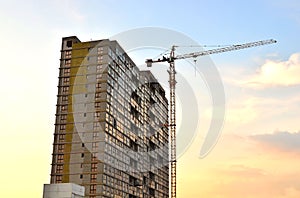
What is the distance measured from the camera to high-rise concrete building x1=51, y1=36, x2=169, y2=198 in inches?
5148

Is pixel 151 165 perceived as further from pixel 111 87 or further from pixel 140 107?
pixel 111 87

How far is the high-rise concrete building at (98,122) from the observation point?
131m

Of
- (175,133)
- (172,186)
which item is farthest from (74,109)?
(172,186)

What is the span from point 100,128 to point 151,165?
48922 millimetres

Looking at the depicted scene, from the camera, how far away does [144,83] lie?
17462 cm

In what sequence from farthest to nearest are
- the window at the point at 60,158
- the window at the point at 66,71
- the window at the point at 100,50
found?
the window at the point at 66,71
the window at the point at 100,50
the window at the point at 60,158

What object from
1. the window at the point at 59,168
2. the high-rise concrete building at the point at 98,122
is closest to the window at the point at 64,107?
the high-rise concrete building at the point at 98,122

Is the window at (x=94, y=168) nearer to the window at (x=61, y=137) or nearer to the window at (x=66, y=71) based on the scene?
the window at (x=61, y=137)

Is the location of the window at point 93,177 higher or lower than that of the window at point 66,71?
lower

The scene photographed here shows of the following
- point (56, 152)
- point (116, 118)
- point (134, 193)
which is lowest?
point (134, 193)

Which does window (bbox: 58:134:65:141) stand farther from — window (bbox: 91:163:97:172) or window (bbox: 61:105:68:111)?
window (bbox: 91:163:97:172)

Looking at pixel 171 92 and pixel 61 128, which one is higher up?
pixel 171 92

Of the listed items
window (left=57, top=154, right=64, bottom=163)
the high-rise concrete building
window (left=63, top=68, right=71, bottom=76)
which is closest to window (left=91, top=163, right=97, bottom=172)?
the high-rise concrete building

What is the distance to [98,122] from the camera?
134 meters
